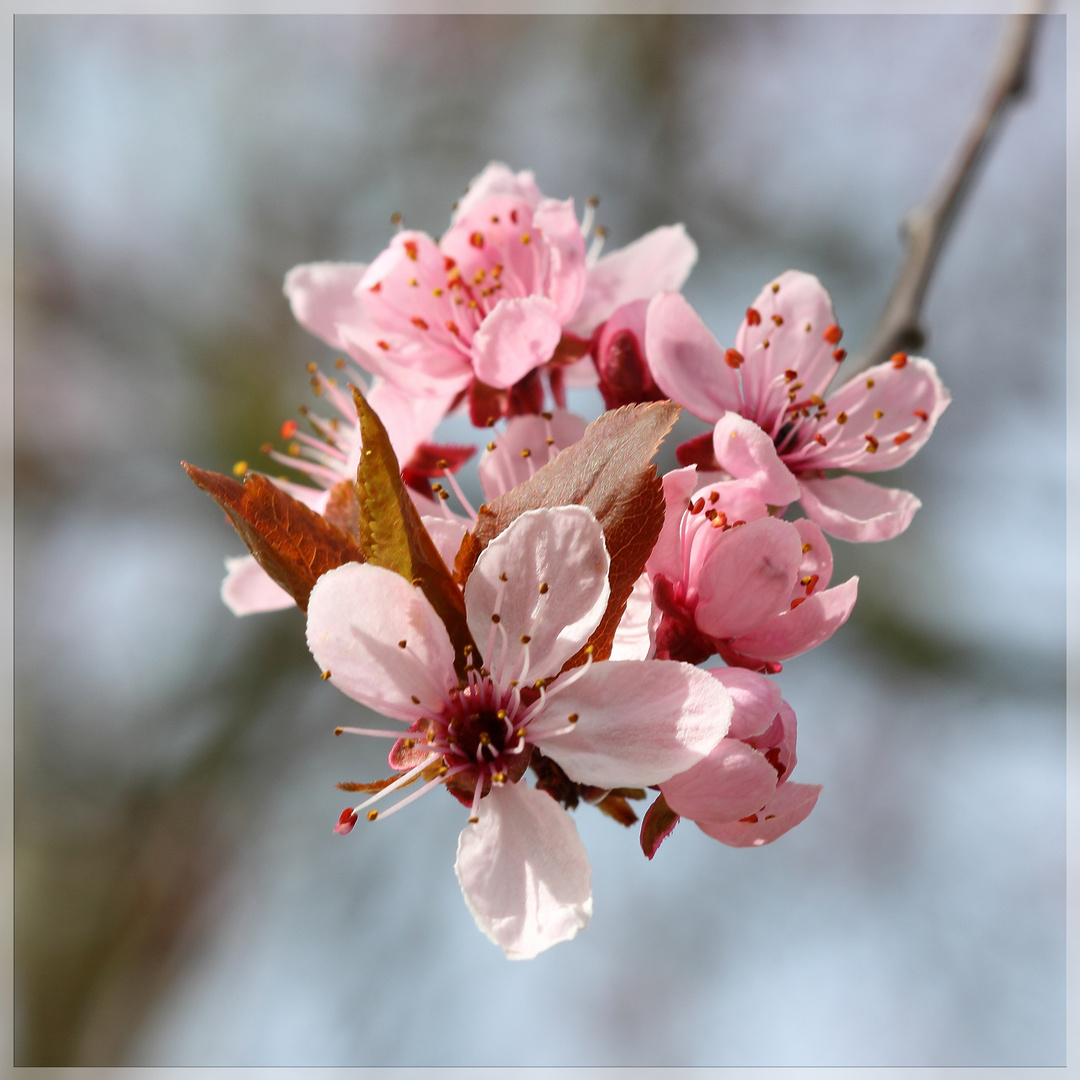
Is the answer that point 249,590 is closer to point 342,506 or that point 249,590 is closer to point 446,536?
point 342,506

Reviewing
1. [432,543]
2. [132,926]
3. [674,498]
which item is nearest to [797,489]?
[674,498]

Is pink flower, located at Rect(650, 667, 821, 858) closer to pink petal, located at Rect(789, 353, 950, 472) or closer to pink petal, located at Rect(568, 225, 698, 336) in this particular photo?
pink petal, located at Rect(789, 353, 950, 472)

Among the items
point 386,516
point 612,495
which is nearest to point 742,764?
Answer: point 612,495

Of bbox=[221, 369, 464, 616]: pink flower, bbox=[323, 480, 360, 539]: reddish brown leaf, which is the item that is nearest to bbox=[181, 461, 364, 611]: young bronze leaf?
bbox=[323, 480, 360, 539]: reddish brown leaf

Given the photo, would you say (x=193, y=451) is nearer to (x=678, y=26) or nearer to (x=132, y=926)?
(x=132, y=926)

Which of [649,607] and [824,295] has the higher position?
[824,295]
